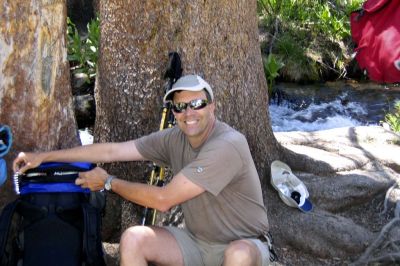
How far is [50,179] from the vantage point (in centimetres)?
354

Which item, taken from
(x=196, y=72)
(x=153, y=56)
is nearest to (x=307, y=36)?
(x=196, y=72)

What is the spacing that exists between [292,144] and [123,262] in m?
3.32

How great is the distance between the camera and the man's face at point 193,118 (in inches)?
143

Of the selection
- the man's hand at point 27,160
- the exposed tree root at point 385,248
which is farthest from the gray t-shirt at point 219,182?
the exposed tree root at point 385,248

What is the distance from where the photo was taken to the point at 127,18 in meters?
4.73

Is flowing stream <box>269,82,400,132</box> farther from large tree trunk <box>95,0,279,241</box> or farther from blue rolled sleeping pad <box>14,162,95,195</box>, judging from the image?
blue rolled sleeping pad <box>14,162,95,195</box>

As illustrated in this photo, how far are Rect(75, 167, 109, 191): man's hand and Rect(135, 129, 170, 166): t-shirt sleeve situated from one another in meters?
0.41

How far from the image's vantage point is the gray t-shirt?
352 cm

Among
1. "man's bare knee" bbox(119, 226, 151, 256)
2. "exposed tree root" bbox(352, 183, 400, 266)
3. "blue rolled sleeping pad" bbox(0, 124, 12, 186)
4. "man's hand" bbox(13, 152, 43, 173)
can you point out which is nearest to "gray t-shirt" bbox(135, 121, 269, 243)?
"man's bare knee" bbox(119, 226, 151, 256)

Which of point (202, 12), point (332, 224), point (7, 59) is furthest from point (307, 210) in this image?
point (7, 59)

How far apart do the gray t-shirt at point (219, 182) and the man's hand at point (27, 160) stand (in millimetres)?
681

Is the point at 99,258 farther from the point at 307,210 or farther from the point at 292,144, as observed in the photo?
the point at 292,144

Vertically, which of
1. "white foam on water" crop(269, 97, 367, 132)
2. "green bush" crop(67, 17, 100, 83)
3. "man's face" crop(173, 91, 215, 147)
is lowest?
"white foam on water" crop(269, 97, 367, 132)

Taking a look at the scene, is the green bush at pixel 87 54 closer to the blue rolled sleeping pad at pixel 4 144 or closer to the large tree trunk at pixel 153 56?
the large tree trunk at pixel 153 56
